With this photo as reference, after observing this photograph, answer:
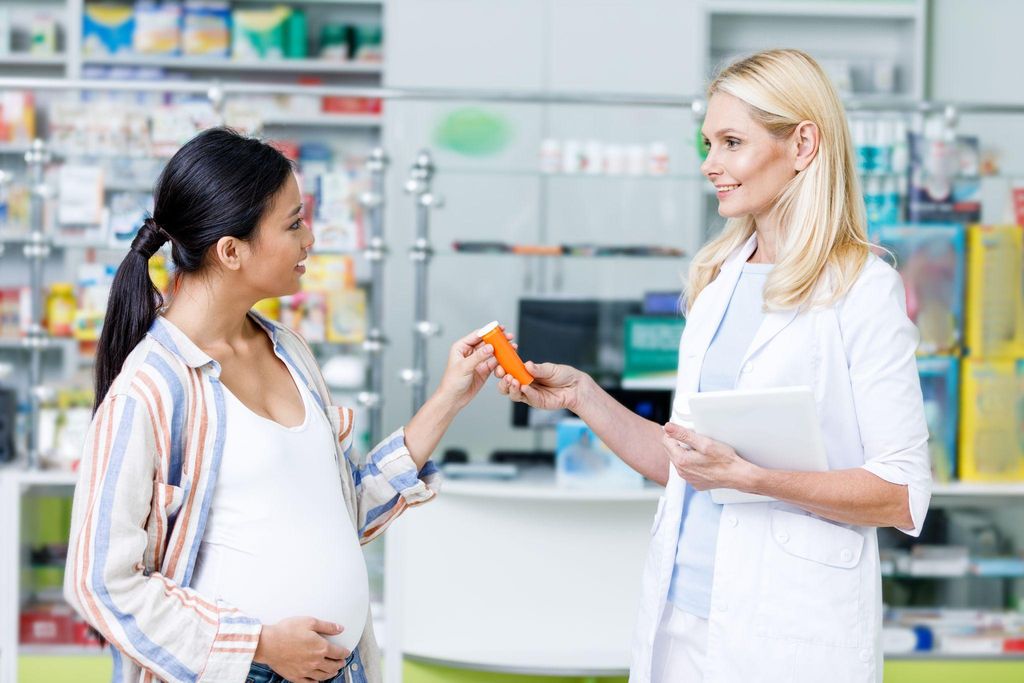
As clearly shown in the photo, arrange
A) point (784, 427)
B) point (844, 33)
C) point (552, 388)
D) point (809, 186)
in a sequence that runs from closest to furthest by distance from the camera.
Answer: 1. point (784, 427)
2. point (809, 186)
3. point (552, 388)
4. point (844, 33)

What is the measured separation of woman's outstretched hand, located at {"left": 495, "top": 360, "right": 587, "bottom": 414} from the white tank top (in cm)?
42

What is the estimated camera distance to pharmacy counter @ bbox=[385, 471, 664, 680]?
9.86ft

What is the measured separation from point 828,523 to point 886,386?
200mm

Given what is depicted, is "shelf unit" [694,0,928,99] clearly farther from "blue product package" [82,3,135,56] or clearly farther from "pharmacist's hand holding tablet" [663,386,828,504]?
"pharmacist's hand holding tablet" [663,386,828,504]

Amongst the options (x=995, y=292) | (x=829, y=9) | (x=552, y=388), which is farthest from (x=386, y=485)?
(x=829, y=9)

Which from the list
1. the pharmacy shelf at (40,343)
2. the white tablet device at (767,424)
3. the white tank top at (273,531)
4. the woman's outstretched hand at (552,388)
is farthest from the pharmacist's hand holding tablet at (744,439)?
the pharmacy shelf at (40,343)

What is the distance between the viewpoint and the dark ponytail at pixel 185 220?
1454mm

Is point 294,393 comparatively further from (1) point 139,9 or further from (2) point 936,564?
(1) point 139,9

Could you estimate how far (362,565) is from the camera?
1.57 meters

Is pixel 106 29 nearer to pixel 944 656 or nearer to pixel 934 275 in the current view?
pixel 934 275

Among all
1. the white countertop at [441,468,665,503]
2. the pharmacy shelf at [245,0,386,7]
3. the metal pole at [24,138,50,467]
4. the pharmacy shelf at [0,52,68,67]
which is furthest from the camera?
the pharmacy shelf at [245,0,386,7]

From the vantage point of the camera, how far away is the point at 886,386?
4.75 ft

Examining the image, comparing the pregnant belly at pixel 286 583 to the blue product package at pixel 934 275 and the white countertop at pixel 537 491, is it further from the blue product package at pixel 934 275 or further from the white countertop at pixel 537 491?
the blue product package at pixel 934 275

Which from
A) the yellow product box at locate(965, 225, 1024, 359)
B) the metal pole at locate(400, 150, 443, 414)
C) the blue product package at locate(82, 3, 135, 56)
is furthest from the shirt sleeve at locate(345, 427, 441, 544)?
the blue product package at locate(82, 3, 135, 56)
